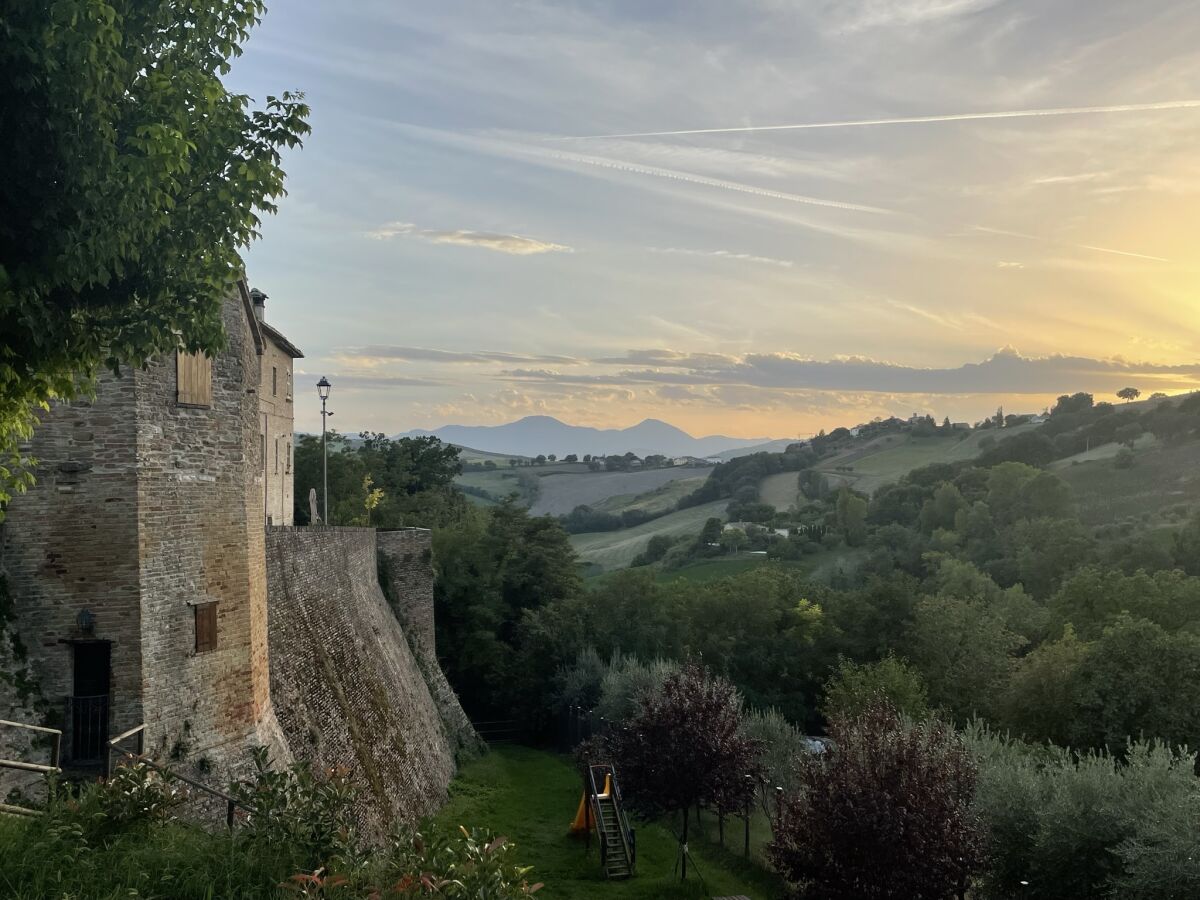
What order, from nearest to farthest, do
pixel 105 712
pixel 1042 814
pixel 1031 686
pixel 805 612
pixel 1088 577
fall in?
pixel 105 712, pixel 1042 814, pixel 1031 686, pixel 1088 577, pixel 805 612

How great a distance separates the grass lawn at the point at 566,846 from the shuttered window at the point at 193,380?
1362 centimetres

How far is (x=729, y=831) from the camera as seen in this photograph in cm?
2783

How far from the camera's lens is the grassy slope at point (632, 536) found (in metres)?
119

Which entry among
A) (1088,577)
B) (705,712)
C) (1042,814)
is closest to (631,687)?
(705,712)

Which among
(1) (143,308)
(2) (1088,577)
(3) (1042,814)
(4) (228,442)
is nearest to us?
(1) (143,308)

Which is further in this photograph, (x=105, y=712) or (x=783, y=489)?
(x=783, y=489)

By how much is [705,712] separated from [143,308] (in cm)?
1893

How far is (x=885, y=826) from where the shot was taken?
15.7 m

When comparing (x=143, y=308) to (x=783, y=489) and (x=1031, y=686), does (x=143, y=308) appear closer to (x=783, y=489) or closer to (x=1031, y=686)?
(x=1031, y=686)

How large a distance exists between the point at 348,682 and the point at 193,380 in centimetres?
1106

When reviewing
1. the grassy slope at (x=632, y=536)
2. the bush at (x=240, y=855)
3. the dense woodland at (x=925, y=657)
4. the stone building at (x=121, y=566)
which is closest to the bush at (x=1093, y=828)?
the dense woodland at (x=925, y=657)

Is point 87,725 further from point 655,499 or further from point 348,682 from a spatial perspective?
point 655,499

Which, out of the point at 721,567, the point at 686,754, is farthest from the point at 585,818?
the point at 721,567

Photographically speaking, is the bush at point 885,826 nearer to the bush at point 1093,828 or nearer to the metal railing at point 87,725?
the bush at point 1093,828
